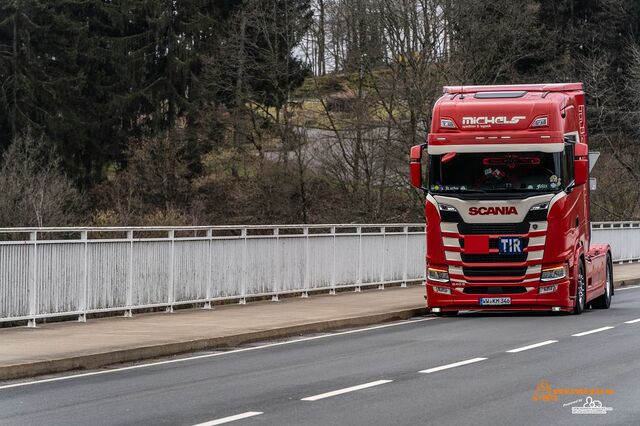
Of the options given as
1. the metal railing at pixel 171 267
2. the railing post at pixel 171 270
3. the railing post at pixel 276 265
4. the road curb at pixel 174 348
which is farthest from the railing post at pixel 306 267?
the railing post at pixel 171 270

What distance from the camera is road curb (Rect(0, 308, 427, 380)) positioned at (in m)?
13.4

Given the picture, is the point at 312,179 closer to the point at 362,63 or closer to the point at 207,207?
the point at 207,207

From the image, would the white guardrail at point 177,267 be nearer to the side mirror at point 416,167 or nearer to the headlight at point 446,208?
the side mirror at point 416,167

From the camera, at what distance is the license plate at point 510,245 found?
20.6m

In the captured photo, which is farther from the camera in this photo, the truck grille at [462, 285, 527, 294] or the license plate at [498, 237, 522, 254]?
the truck grille at [462, 285, 527, 294]

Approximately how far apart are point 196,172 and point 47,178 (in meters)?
10.3

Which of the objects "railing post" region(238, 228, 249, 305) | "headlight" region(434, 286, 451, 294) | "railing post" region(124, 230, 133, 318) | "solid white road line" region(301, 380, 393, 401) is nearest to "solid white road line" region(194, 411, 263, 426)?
"solid white road line" region(301, 380, 393, 401)

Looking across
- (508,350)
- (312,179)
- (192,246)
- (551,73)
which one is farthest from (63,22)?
(508,350)

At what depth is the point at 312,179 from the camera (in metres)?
58.0

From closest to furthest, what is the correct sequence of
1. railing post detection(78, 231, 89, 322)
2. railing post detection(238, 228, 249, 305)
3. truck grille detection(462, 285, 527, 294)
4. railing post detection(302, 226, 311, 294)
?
railing post detection(78, 231, 89, 322) → truck grille detection(462, 285, 527, 294) → railing post detection(238, 228, 249, 305) → railing post detection(302, 226, 311, 294)

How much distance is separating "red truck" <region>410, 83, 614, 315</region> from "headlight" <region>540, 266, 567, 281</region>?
0.7 inches

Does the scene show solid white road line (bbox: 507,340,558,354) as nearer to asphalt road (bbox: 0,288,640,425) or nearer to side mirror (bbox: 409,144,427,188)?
asphalt road (bbox: 0,288,640,425)

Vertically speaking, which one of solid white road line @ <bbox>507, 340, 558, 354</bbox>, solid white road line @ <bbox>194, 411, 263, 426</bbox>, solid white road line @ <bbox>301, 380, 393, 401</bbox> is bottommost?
solid white road line @ <bbox>507, 340, 558, 354</bbox>

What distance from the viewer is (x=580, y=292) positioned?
21766 millimetres
